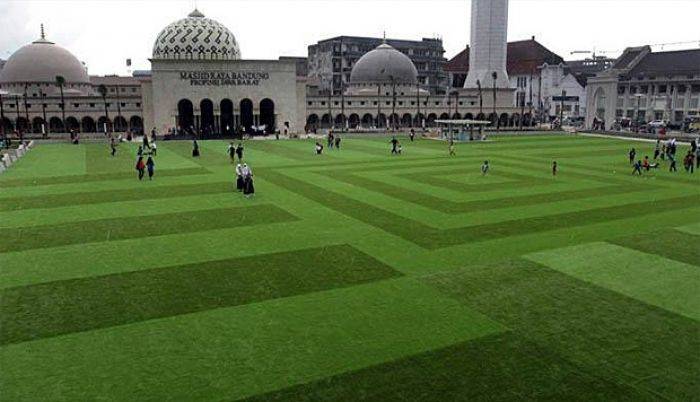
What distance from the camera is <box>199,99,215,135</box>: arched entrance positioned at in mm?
75019

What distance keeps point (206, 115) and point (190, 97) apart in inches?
134

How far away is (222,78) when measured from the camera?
7481cm

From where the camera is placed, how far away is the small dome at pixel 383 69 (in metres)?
100

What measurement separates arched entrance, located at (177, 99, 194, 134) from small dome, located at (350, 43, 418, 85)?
3519cm

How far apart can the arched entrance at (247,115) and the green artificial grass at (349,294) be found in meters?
50.6

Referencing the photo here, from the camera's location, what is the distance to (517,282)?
1438cm

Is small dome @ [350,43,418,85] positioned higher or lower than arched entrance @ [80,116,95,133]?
higher

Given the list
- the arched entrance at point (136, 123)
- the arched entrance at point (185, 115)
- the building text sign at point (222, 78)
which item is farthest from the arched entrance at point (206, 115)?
the arched entrance at point (136, 123)

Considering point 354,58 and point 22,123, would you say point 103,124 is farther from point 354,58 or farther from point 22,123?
point 354,58

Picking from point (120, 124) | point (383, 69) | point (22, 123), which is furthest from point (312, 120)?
point (22, 123)

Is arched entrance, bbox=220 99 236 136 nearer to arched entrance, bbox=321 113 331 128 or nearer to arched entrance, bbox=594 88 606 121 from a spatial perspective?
arched entrance, bbox=321 113 331 128

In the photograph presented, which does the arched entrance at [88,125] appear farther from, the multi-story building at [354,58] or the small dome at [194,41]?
the multi-story building at [354,58]

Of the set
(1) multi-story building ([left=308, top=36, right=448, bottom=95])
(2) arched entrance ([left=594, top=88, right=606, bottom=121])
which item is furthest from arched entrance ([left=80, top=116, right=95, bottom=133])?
(2) arched entrance ([left=594, top=88, right=606, bottom=121])

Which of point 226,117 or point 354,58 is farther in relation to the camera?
point 354,58
